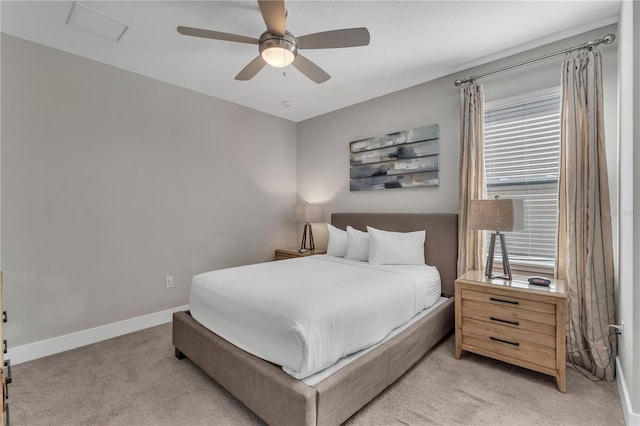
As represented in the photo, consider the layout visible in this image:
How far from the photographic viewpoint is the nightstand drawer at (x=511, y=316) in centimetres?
210

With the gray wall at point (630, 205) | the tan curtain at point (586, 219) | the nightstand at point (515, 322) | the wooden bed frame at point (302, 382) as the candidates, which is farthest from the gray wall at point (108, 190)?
the gray wall at point (630, 205)

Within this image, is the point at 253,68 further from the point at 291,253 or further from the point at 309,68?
the point at 291,253

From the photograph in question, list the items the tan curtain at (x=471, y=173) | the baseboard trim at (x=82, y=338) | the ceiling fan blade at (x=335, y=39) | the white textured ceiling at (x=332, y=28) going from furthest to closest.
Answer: the tan curtain at (x=471, y=173), the baseboard trim at (x=82, y=338), the white textured ceiling at (x=332, y=28), the ceiling fan blade at (x=335, y=39)

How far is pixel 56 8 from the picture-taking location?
2.15 m

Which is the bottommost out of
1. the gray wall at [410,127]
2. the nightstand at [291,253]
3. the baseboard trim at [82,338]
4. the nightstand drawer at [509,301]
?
the baseboard trim at [82,338]

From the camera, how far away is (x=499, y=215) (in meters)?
2.37

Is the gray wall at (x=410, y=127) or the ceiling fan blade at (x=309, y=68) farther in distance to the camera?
the gray wall at (x=410, y=127)

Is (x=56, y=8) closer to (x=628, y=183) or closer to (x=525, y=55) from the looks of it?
(x=525, y=55)

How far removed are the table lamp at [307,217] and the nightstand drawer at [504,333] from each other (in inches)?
90.9

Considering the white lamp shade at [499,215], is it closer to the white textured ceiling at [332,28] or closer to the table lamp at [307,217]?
the white textured ceiling at [332,28]

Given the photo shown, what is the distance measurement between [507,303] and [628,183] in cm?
106

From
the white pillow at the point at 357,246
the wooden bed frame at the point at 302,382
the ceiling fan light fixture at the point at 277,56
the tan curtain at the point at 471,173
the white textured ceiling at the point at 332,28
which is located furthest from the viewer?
the white pillow at the point at 357,246

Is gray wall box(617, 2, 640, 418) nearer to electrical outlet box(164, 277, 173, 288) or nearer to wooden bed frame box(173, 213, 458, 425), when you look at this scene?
wooden bed frame box(173, 213, 458, 425)

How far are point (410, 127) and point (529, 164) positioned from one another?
1.29 meters
